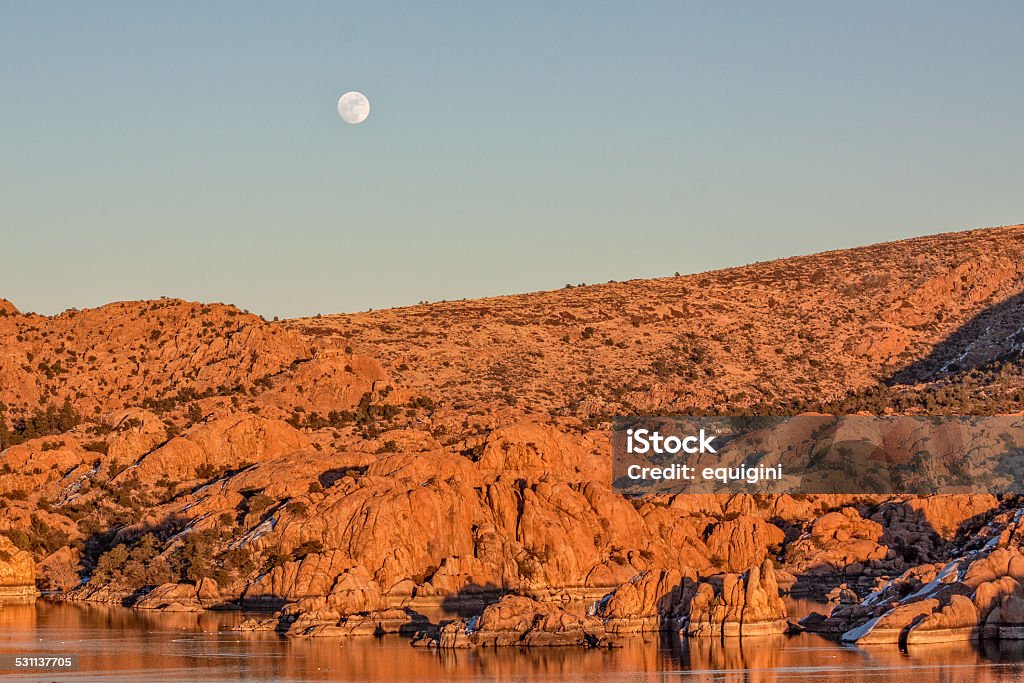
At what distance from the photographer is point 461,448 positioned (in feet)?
381

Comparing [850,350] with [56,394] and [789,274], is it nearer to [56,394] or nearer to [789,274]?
[789,274]

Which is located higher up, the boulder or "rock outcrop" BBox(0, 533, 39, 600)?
"rock outcrop" BBox(0, 533, 39, 600)

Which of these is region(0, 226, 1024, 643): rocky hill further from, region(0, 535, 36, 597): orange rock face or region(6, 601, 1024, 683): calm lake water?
region(6, 601, 1024, 683): calm lake water

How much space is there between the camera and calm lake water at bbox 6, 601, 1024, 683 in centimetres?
7038

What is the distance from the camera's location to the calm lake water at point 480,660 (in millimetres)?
70375

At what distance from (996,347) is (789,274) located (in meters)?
43.5

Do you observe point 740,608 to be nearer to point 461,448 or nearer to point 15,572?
point 461,448

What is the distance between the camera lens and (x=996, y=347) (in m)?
153
